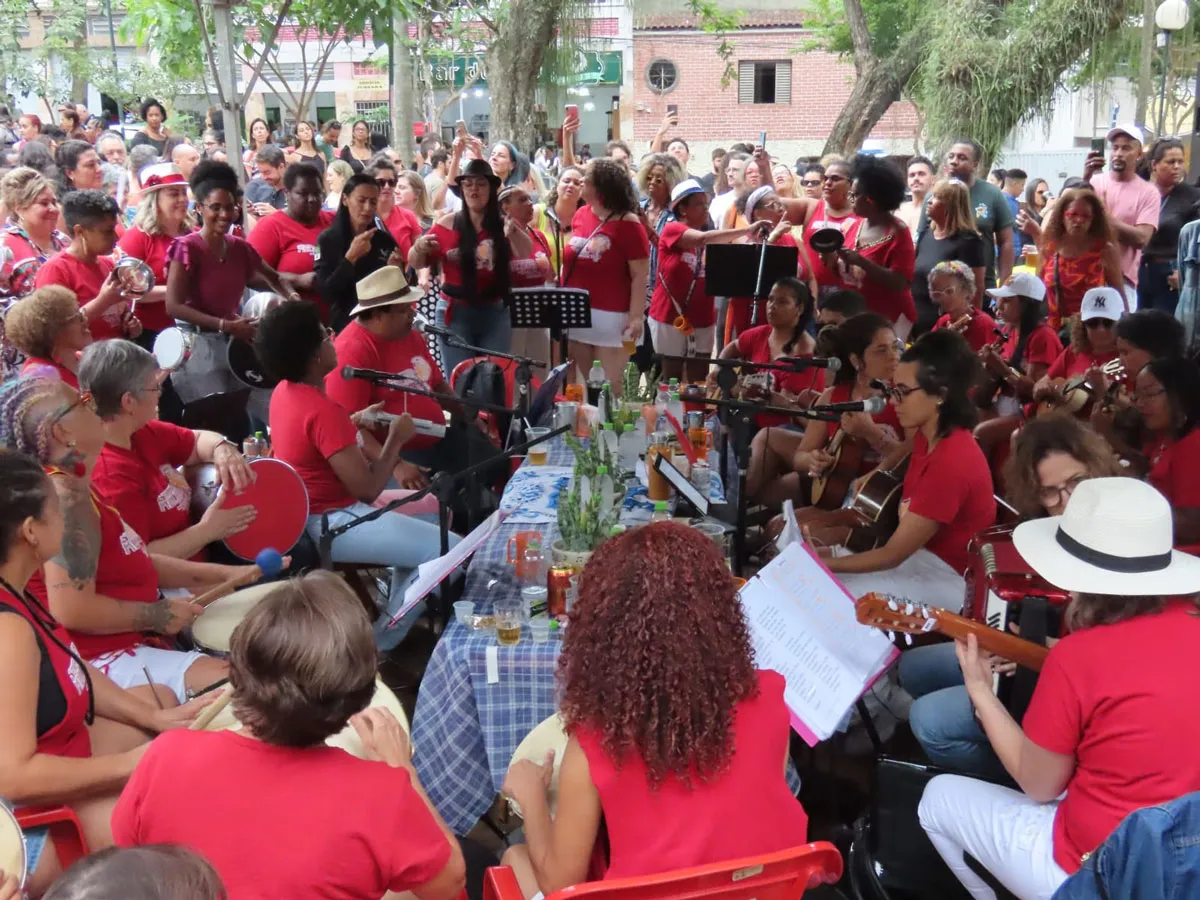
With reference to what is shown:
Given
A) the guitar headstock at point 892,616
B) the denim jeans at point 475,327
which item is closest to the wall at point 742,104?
the denim jeans at point 475,327

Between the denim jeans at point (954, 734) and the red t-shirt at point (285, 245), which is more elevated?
the red t-shirt at point (285, 245)

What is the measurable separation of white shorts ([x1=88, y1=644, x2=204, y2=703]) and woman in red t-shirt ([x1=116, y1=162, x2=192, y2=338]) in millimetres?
3194

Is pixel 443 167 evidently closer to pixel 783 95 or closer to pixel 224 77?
pixel 224 77

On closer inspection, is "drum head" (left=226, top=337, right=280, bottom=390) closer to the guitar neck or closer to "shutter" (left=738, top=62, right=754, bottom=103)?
the guitar neck

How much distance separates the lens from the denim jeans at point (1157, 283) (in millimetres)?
7574

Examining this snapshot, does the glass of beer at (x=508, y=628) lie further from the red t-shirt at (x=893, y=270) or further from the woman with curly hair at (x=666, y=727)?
the red t-shirt at (x=893, y=270)

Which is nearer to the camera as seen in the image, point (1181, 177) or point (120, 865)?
point (120, 865)


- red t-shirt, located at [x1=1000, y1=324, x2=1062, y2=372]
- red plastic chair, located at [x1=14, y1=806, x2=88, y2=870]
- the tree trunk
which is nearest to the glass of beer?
red plastic chair, located at [x1=14, y1=806, x2=88, y2=870]

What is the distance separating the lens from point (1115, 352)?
4.95 meters

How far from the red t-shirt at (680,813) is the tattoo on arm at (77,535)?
1564 millimetres

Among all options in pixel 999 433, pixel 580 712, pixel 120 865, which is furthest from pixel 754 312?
pixel 120 865

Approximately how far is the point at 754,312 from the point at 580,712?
16.3 feet

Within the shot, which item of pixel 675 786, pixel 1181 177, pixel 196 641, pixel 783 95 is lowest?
pixel 196 641

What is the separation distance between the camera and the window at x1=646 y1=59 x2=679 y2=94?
30906 mm
